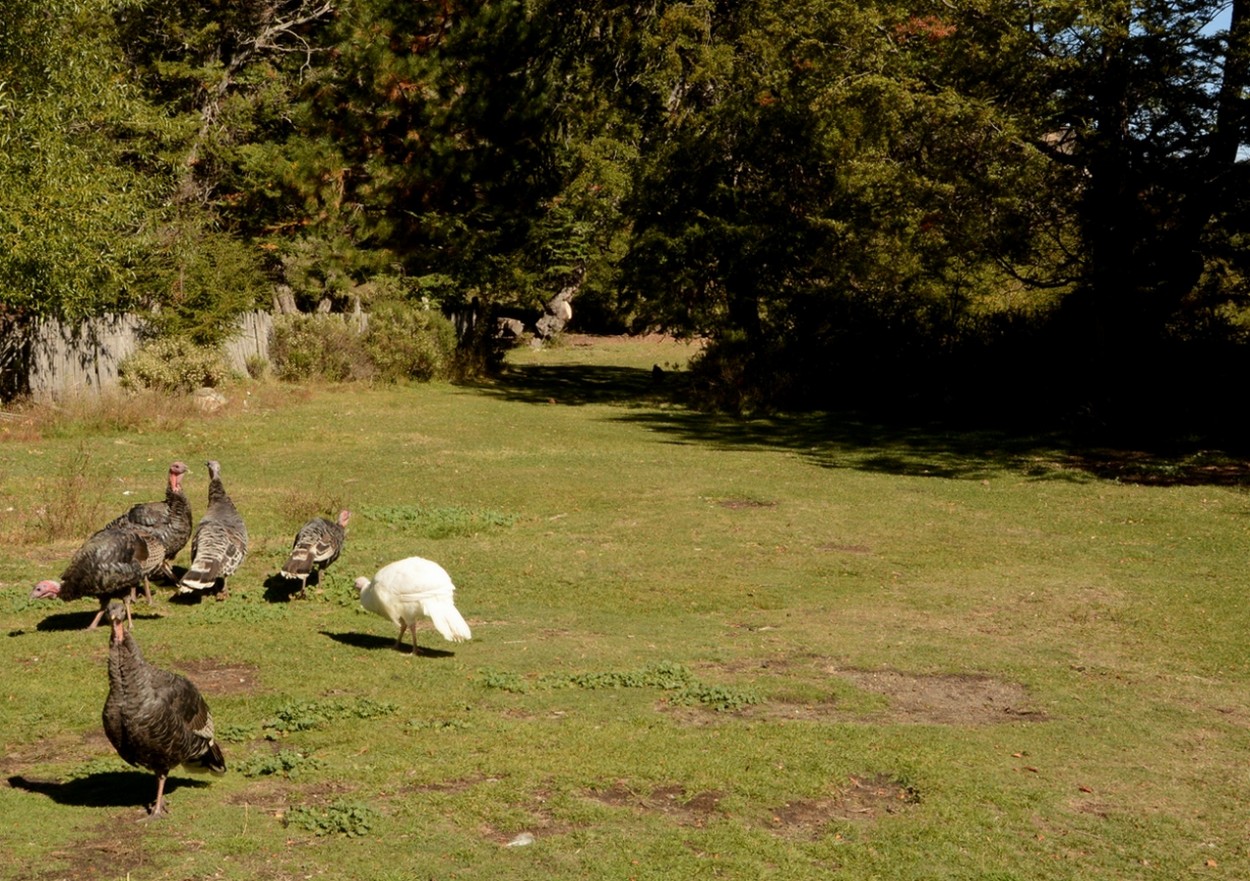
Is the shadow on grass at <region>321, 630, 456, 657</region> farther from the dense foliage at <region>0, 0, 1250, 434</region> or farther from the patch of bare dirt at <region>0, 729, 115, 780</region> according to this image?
the dense foliage at <region>0, 0, 1250, 434</region>

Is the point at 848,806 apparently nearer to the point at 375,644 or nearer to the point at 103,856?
the point at 103,856

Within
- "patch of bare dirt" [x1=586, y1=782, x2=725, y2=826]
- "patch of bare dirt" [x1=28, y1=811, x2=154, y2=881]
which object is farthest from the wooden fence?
"patch of bare dirt" [x1=586, y1=782, x2=725, y2=826]

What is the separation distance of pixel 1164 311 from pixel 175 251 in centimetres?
2345

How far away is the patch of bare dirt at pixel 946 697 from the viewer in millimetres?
10609

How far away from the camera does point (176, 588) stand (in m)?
13.8

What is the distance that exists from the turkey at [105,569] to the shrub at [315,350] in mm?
22892

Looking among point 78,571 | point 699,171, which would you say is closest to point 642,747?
point 78,571

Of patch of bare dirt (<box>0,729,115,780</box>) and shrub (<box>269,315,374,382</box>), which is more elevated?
shrub (<box>269,315,374,382</box>)

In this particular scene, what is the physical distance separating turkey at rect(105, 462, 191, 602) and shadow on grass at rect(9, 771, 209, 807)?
472 cm

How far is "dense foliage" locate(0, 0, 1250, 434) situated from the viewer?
2789 centimetres

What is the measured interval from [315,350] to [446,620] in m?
25.1

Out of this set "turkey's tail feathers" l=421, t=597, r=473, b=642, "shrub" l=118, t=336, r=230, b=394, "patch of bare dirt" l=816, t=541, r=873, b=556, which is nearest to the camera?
"turkey's tail feathers" l=421, t=597, r=473, b=642

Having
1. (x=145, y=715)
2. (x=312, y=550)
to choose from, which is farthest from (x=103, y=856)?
(x=312, y=550)

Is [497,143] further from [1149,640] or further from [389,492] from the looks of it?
[1149,640]
